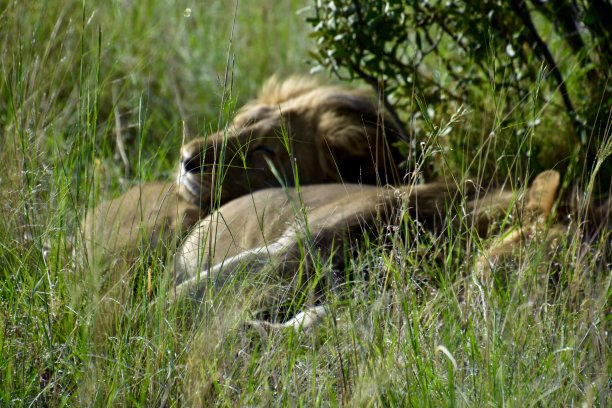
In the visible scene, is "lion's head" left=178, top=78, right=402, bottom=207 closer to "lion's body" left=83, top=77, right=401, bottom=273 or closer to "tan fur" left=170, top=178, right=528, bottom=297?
"lion's body" left=83, top=77, right=401, bottom=273

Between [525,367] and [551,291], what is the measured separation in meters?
0.75

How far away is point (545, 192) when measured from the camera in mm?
3582

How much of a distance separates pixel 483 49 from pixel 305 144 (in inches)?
43.9

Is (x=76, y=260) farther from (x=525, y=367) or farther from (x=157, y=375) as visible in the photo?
(x=525, y=367)

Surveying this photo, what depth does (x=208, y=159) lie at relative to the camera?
14.9 ft

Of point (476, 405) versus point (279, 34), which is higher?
point (279, 34)

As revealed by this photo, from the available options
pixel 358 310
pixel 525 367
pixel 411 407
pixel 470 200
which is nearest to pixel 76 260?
pixel 358 310

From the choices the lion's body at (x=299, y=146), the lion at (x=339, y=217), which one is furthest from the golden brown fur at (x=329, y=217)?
the lion's body at (x=299, y=146)

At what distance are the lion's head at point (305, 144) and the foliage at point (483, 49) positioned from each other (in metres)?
0.32

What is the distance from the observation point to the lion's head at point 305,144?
4.58 meters

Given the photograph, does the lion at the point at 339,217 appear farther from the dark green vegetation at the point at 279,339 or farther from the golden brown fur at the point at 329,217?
the dark green vegetation at the point at 279,339

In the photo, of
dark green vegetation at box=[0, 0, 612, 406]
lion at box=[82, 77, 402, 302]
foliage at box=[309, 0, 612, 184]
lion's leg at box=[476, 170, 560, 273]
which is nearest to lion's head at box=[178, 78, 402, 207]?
lion at box=[82, 77, 402, 302]

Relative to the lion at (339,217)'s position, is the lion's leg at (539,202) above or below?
below

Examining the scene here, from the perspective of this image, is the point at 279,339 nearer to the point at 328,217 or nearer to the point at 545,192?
A: the point at 328,217
